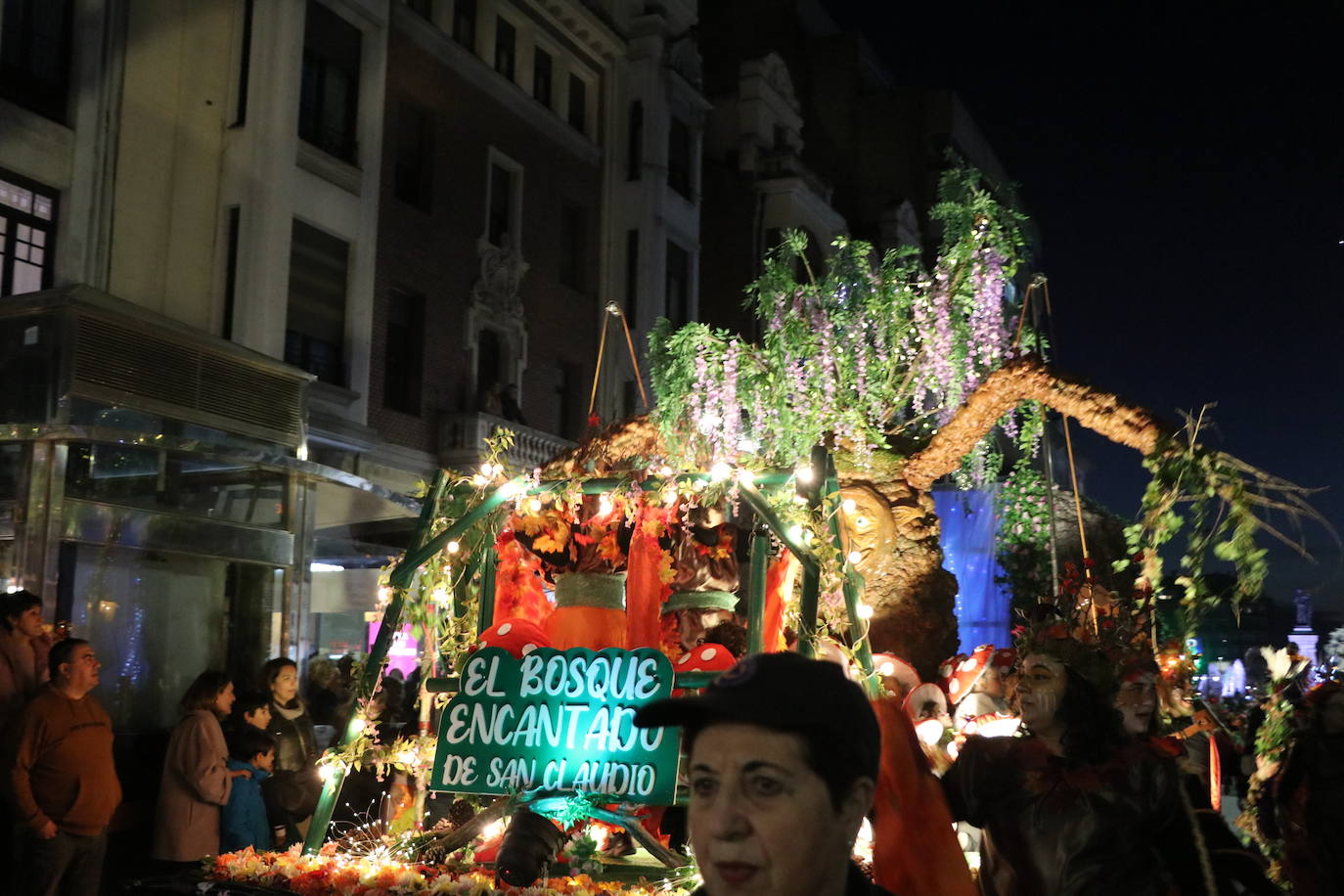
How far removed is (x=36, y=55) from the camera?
47.5ft

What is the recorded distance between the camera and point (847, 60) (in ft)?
120

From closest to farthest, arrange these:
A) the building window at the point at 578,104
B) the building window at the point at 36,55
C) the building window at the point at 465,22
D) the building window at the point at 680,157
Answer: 1. the building window at the point at 36,55
2. the building window at the point at 465,22
3. the building window at the point at 578,104
4. the building window at the point at 680,157

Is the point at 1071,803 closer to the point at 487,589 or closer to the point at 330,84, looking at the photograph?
the point at 487,589

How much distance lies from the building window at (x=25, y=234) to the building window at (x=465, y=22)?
8455 millimetres

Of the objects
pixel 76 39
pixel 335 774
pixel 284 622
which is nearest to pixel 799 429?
pixel 284 622

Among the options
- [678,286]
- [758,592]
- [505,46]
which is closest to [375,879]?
[758,592]

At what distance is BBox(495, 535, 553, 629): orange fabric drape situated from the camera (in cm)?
750

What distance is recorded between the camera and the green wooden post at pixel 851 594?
19.8ft

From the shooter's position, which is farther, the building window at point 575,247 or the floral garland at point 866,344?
the building window at point 575,247

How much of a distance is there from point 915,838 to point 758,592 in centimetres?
203

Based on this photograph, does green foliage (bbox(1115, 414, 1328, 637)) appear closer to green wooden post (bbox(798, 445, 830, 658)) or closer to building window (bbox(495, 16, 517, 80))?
green wooden post (bbox(798, 445, 830, 658))

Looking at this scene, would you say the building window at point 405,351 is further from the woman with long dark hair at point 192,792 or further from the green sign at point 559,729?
the green sign at point 559,729

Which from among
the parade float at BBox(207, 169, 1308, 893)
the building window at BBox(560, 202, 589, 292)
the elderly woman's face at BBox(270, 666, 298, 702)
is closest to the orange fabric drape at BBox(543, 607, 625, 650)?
the parade float at BBox(207, 169, 1308, 893)

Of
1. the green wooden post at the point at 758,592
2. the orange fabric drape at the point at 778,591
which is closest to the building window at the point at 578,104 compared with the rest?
the orange fabric drape at the point at 778,591
